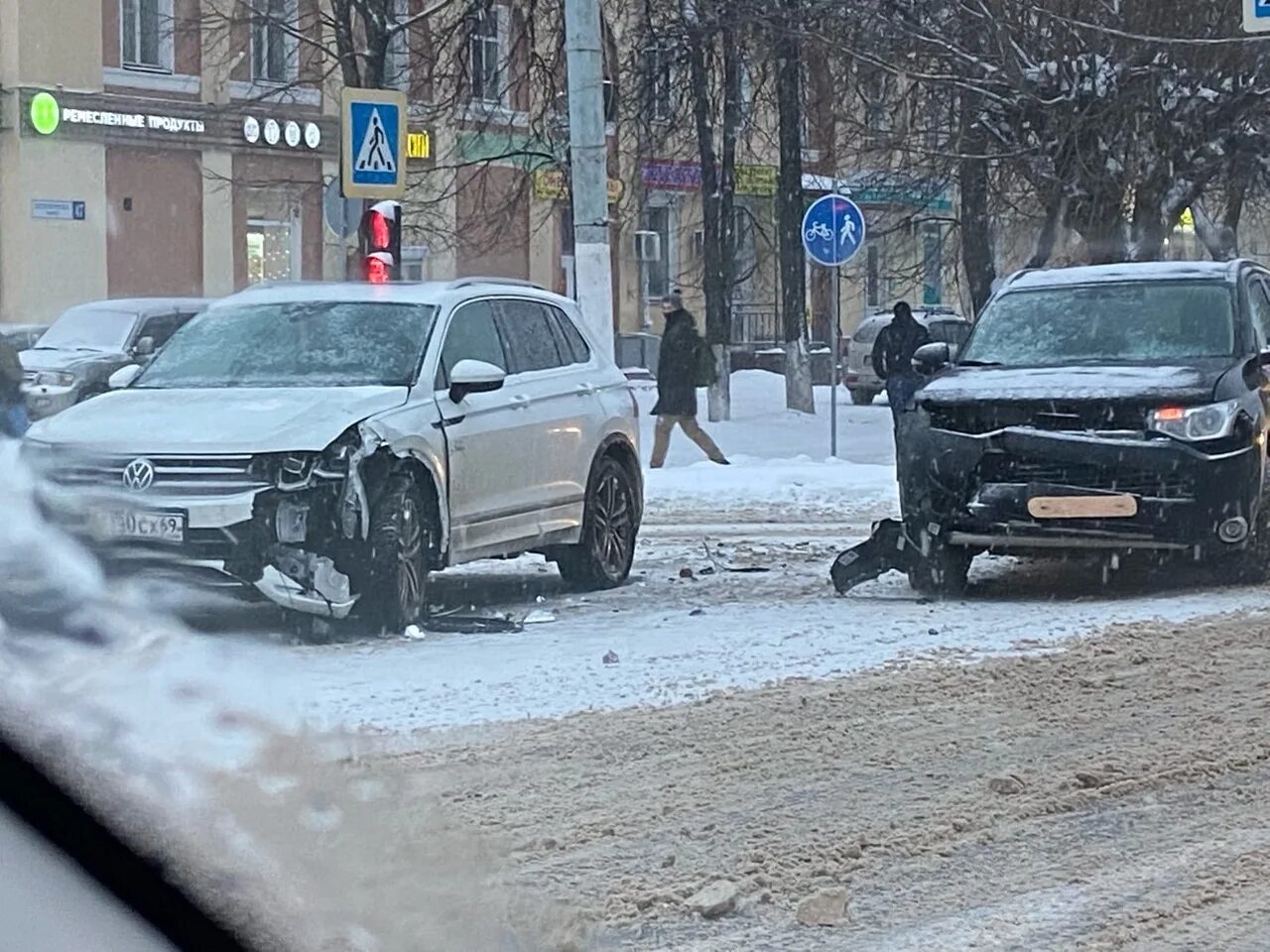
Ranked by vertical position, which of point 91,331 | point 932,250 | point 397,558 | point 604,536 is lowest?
point 604,536

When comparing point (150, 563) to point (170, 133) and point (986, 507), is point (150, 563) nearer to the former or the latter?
point (986, 507)

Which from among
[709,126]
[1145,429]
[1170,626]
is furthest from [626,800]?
[709,126]

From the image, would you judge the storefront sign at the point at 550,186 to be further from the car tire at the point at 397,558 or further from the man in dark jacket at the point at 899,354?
the car tire at the point at 397,558

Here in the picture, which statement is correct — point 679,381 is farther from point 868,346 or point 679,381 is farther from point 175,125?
point 868,346

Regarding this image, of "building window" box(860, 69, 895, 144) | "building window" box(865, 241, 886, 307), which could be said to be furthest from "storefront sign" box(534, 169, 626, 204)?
"building window" box(860, 69, 895, 144)

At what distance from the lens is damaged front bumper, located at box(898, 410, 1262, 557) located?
9.88m

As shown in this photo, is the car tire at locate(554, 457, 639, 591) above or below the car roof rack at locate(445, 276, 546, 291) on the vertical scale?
below

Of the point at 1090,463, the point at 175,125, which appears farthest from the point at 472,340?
the point at 175,125

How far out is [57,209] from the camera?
1231 inches

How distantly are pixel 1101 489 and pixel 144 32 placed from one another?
2593cm

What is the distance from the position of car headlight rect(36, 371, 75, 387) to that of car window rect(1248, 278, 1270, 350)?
1215cm

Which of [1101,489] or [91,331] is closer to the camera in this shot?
[1101,489]

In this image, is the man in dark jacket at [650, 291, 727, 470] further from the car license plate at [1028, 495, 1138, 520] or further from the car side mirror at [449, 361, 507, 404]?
the car side mirror at [449, 361, 507, 404]

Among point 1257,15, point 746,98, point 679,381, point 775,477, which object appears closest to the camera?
point 1257,15
